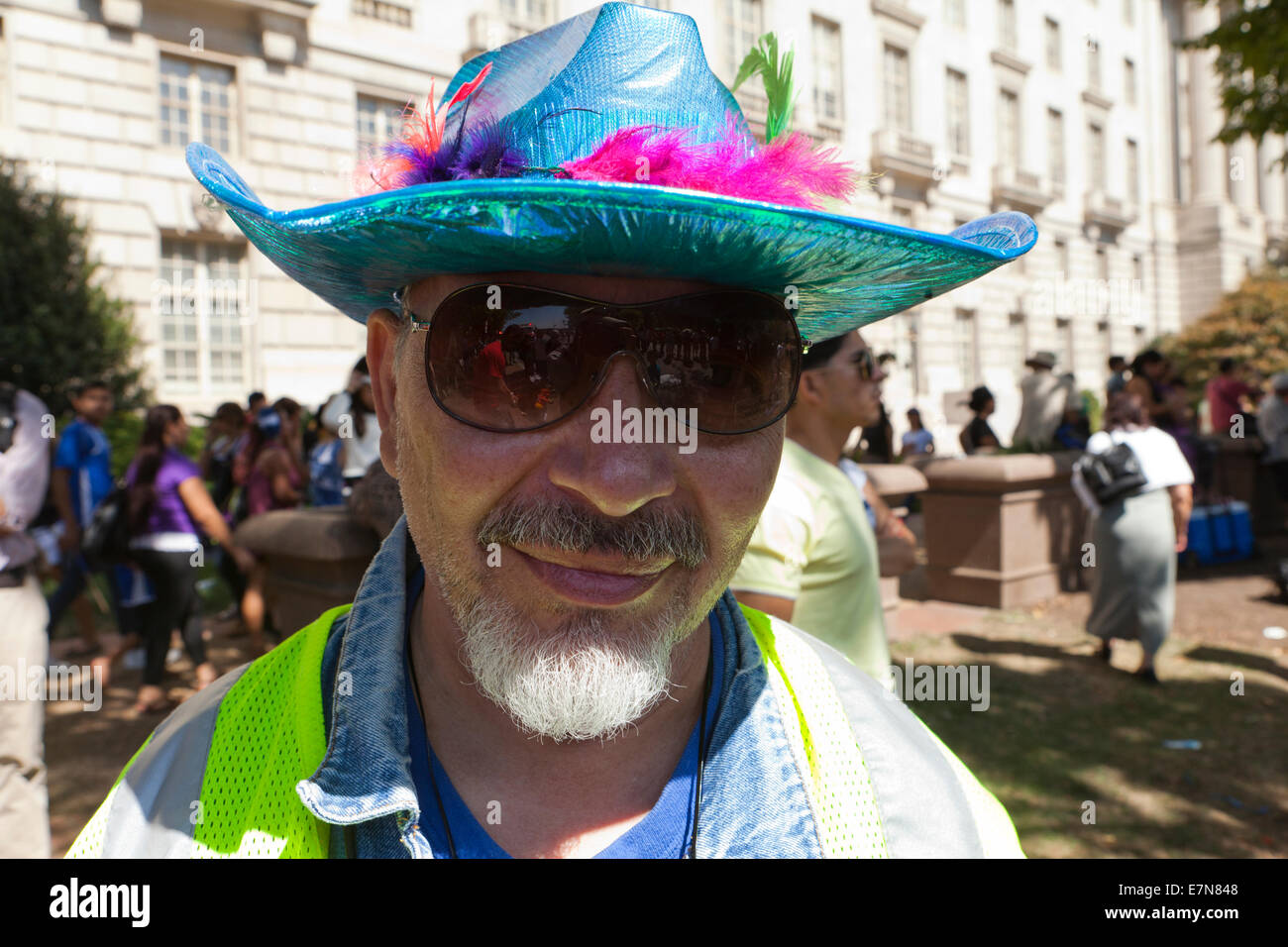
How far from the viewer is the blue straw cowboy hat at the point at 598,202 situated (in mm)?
1084

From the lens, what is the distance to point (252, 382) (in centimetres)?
1591

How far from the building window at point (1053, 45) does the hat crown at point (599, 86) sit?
36441mm

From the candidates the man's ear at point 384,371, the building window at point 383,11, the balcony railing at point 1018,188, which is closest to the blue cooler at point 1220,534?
the man's ear at point 384,371

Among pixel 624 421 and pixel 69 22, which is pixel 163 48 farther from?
pixel 624 421

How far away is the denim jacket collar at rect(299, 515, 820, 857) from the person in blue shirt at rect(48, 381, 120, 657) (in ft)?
19.5

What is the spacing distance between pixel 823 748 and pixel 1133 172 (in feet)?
138

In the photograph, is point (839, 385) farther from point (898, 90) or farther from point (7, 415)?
point (898, 90)

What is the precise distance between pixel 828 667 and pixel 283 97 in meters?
17.5

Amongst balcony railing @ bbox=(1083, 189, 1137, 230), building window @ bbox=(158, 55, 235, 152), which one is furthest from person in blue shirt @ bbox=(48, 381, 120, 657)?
balcony railing @ bbox=(1083, 189, 1137, 230)

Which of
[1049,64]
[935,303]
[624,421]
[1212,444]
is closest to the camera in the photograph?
[624,421]

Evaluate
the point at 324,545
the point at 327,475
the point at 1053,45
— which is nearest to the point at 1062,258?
the point at 1053,45

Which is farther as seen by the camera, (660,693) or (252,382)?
(252,382)

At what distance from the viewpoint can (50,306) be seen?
1338 centimetres
